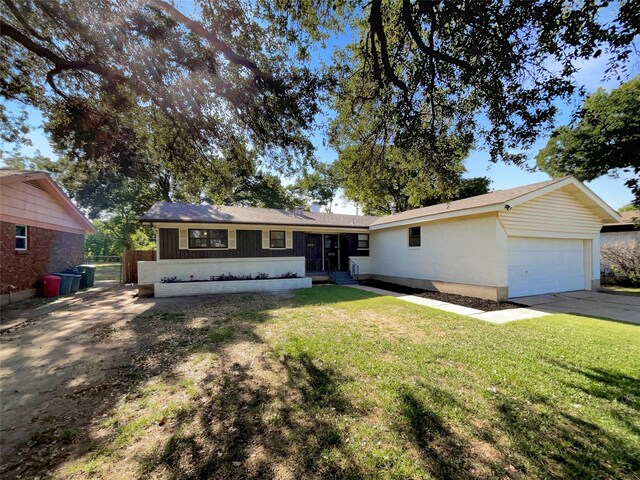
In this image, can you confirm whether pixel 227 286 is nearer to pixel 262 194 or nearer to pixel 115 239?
pixel 262 194

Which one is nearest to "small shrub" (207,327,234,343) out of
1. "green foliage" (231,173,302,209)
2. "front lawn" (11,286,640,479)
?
"front lawn" (11,286,640,479)

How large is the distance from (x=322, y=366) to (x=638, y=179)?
13511mm

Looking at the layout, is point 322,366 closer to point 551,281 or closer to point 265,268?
point 265,268

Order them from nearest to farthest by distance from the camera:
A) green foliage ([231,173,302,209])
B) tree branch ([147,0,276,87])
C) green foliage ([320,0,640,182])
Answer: green foliage ([320,0,640,182]), tree branch ([147,0,276,87]), green foliage ([231,173,302,209])

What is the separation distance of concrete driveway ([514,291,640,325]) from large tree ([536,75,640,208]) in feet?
14.1

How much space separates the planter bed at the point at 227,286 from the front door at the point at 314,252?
7.99ft

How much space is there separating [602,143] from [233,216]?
18552 millimetres

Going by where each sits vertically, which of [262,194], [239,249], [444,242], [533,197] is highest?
[262,194]

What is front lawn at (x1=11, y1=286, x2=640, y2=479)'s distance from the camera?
95.4 inches

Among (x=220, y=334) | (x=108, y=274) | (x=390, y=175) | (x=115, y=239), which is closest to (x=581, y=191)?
(x=390, y=175)

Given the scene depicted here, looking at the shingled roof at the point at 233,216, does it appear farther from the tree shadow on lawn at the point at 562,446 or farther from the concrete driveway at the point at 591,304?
the tree shadow on lawn at the point at 562,446

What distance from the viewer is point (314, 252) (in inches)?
639

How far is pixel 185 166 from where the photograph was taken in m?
8.92

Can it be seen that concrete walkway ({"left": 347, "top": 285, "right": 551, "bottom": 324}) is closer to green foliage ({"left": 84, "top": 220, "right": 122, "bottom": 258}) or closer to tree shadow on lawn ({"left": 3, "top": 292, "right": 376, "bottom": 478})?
tree shadow on lawn ({"left": 3, "top": 292, "right": 376, "bottom": 478})
